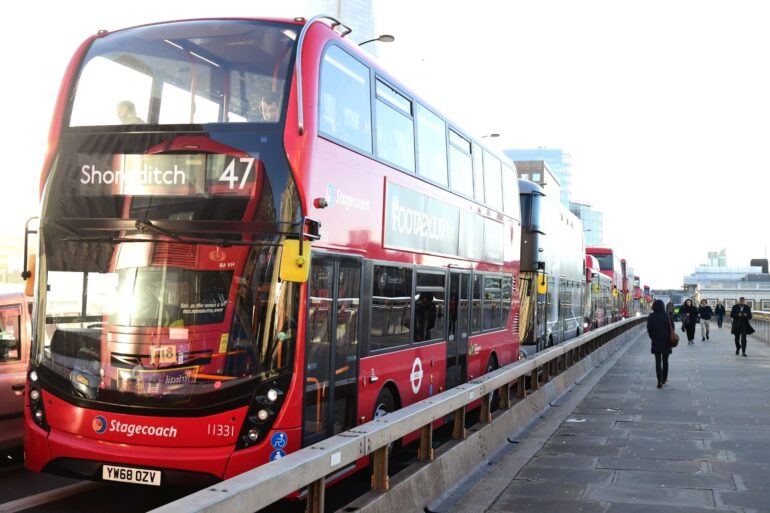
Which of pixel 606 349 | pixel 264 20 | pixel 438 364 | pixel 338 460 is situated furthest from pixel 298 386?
pixel 606 349

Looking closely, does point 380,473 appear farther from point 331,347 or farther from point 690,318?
point 690,318

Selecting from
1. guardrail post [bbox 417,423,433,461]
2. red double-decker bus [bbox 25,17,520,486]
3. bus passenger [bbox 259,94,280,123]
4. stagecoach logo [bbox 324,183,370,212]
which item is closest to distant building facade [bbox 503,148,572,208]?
stagecoach logo [bbox 324,183,370,212]

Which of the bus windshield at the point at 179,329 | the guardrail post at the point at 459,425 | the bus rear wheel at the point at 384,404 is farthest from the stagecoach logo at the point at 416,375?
the bus windshield at the point at 179,329

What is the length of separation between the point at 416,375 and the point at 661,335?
332 inches

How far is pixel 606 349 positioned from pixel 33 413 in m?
20.8

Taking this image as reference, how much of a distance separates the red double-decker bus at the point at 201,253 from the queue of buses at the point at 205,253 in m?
0.02

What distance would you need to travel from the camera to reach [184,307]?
21.0 feet

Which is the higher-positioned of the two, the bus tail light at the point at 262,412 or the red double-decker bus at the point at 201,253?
the red double-decker bus at the point at 201,253

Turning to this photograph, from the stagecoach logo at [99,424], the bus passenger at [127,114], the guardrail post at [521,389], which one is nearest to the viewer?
the stagecoach logo at [99,424]

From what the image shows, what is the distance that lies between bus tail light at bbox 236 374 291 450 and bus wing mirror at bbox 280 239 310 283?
0.79m

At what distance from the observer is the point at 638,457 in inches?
360

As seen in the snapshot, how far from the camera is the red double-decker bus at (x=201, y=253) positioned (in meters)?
6.34

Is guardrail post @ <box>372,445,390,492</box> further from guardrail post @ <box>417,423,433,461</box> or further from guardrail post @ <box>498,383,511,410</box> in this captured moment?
guardrail post @ <box>498,383,511,410</box>

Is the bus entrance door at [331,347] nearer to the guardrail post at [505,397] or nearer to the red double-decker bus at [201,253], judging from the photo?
the red double-decker bus at [201,253]
